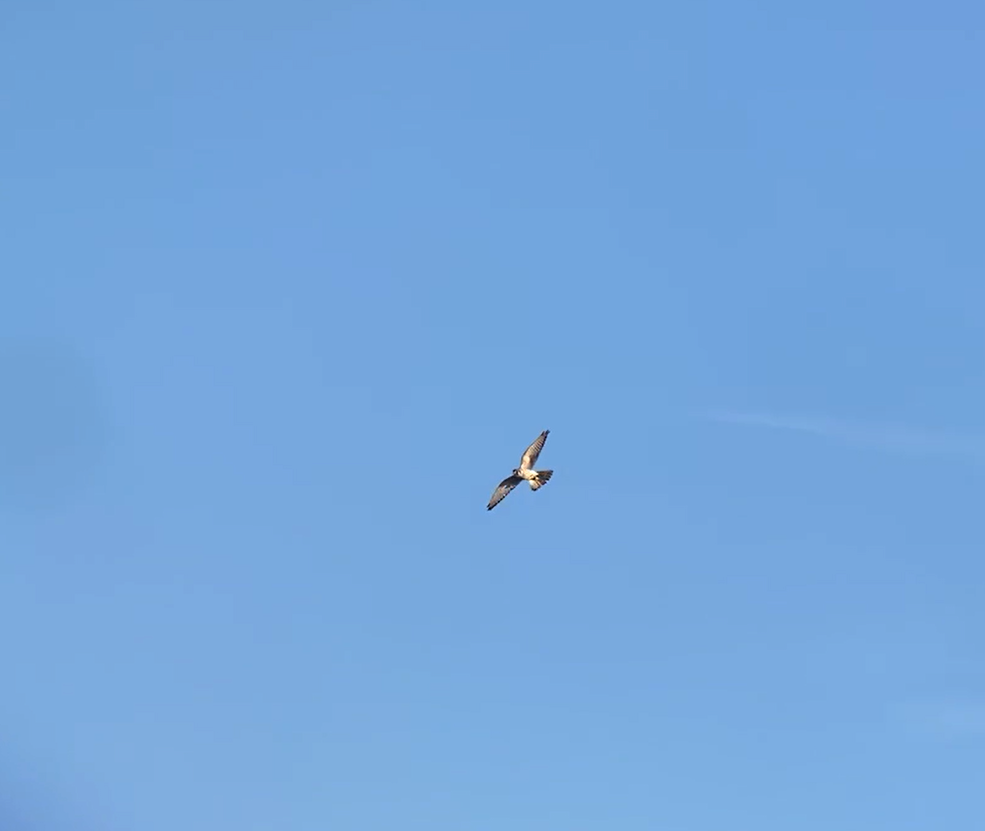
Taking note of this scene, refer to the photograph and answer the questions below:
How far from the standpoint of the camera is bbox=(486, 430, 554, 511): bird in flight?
80.5 m

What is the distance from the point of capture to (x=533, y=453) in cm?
8206

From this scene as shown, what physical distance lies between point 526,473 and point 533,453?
193 cm

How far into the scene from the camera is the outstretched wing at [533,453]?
81.8m

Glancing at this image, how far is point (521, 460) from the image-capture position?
271ft

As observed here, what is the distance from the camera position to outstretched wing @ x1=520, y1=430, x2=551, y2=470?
268 feet

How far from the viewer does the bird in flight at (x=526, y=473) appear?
80.5 metres

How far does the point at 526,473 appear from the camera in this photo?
8106cm
